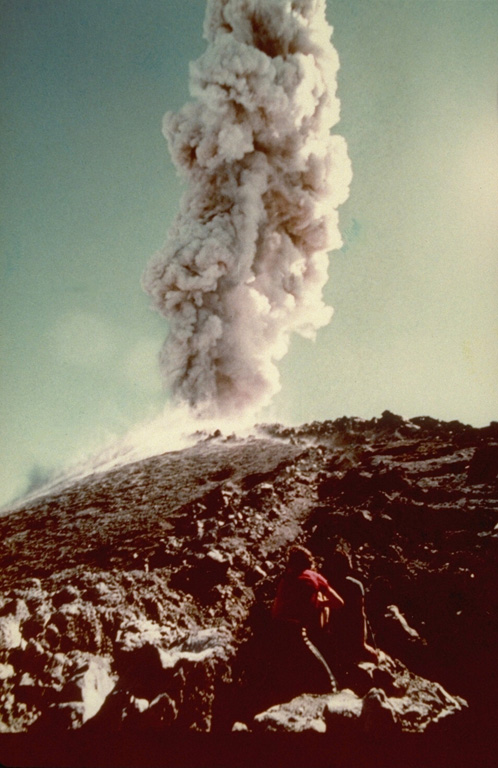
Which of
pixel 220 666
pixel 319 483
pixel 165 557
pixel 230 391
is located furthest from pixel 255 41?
pixel 220 666

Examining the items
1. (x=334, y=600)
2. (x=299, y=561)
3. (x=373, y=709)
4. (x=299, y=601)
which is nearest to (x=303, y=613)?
(x=299, y=601)

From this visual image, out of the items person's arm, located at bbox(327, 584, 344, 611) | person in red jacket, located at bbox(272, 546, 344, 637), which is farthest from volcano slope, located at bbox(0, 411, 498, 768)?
person's arm, located at bbox(327, 584, 344, 611)

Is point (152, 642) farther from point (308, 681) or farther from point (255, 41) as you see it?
point (255, 41)

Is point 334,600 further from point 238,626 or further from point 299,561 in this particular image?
point 238,626

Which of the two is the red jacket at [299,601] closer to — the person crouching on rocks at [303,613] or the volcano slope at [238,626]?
the person crouching on rocks at [303,613]

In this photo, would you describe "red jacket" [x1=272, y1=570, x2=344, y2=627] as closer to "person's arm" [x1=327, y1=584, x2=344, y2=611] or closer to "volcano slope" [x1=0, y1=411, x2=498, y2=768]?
"person's arm" [x1=327, y1=584, x2=344, y2=611]

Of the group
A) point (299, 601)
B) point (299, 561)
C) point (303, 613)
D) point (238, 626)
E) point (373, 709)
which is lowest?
point (373, 709)

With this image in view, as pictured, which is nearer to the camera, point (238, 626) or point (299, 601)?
point (299, 601)

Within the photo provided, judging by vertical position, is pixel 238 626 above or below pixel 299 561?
below
